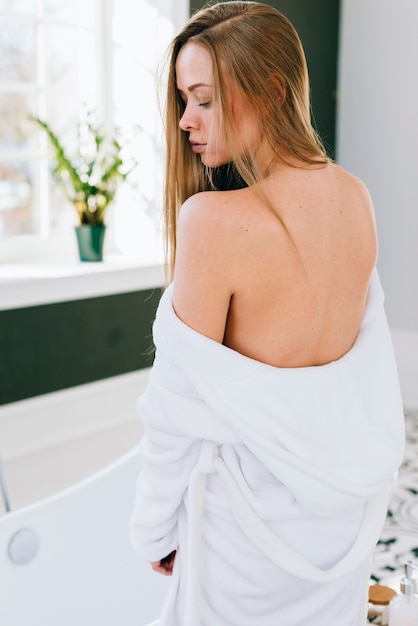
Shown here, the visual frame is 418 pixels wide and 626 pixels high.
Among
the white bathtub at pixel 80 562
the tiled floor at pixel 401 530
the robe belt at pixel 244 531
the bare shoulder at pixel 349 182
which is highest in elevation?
the bare shoulder at pixel 349 182

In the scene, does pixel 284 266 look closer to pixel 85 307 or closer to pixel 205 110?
pixel 205 110

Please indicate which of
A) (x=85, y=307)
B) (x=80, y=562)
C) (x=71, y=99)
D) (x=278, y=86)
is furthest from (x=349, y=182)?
(x=71, y=99)

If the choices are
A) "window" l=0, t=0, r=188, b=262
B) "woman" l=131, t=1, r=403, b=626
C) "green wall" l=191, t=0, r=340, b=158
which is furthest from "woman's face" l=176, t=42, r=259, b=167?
"green wall" l=191, t=0, r=340, b=158

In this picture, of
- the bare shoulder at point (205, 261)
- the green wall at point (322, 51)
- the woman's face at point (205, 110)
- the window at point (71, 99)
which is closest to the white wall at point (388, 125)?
the green wall at point (322, 51)

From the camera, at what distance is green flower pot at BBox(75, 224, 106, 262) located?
318cm

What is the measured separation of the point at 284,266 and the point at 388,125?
10.9ft

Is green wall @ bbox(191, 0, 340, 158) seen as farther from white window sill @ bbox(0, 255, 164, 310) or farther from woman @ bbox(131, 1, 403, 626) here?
woman @ bbox(131, 1, 403, 626)

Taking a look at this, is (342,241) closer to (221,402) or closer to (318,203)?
(318,203)

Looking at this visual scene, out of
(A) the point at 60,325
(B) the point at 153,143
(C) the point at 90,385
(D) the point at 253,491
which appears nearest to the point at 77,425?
(C) the point at 90,385

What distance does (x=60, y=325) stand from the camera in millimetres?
3035

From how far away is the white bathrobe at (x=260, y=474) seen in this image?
1.25m

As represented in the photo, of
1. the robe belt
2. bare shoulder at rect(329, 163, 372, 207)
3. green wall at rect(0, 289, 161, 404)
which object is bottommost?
green wall at rect(0, 289, 161, 404)

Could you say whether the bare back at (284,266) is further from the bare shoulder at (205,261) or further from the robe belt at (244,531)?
the robe belt at (244,531)

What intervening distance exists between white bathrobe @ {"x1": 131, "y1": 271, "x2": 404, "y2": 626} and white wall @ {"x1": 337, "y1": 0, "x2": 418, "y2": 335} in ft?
9.89
